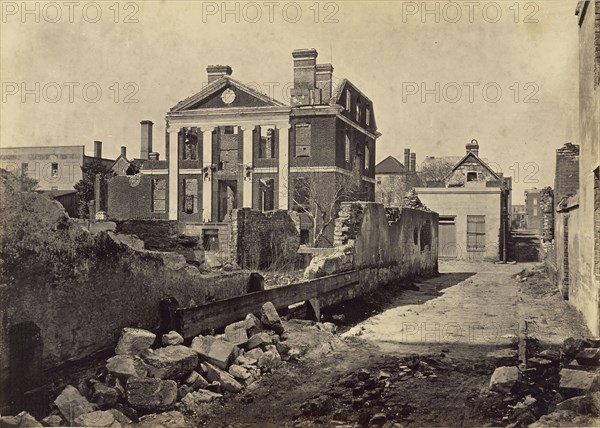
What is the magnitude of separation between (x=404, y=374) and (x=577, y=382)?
219 centimetres

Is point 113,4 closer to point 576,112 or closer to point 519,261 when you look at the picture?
point 576,112

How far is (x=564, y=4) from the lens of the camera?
771cm

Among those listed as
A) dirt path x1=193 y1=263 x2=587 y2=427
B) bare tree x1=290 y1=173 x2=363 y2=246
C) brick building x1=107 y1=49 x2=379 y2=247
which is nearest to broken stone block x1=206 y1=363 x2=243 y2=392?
dirt path x1=193 y1=263 x2=587 y2=427

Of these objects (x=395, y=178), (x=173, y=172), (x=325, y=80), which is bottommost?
(x=173, y=172)

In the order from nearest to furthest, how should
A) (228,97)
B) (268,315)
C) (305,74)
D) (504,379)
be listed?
(504,379) → (268,315) → (305,74) → (228,97)

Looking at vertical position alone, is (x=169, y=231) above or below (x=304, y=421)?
above

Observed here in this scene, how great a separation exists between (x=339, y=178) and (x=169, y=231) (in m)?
13.3

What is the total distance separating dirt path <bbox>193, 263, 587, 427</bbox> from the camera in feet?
19.1

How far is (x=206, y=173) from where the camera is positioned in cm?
3372

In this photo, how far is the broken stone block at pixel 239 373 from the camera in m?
6.87

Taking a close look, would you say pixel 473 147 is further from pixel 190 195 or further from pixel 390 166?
pixel 390 166

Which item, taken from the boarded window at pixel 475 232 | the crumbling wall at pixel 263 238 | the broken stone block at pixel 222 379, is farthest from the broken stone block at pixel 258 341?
the boarded window at pixel 475 232

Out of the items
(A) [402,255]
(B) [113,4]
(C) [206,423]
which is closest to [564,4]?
(B) [113,4]

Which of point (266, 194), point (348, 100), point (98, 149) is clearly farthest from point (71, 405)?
point (98, 149)
